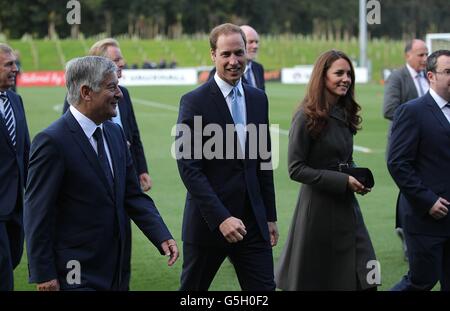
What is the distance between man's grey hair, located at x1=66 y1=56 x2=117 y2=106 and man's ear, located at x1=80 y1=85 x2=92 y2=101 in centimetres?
1

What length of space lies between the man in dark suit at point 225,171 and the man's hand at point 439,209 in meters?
1.29

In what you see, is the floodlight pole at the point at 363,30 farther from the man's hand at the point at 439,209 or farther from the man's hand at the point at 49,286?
the man's hand at the point at 49,286

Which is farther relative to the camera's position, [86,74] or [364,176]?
[364,176]

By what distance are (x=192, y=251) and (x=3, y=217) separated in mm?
1433

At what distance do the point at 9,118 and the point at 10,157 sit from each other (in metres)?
0.29

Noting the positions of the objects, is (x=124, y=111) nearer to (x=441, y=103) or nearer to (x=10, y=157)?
(x=10, y=157)

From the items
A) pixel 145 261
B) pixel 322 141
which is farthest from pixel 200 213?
pixel 145 261

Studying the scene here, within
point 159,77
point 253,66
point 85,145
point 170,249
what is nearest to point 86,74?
point 85,145

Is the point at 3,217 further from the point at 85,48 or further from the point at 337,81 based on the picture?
the point at 85,48

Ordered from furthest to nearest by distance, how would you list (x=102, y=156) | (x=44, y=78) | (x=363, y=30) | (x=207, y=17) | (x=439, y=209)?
(x=207, y=17) < (x=44, y=78) < (x=363, y=30) < (x=439, y=209) < (x=102, y=156)

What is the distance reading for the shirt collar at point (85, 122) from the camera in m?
5.22

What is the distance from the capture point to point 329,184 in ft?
22.3

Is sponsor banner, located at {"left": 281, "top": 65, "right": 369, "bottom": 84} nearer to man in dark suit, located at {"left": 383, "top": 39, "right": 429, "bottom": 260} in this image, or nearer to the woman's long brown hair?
man in dark suit, located at {"left": 383, "top": 39, "right": 429, "bottom": 260}

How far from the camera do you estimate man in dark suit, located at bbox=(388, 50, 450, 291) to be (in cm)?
698
